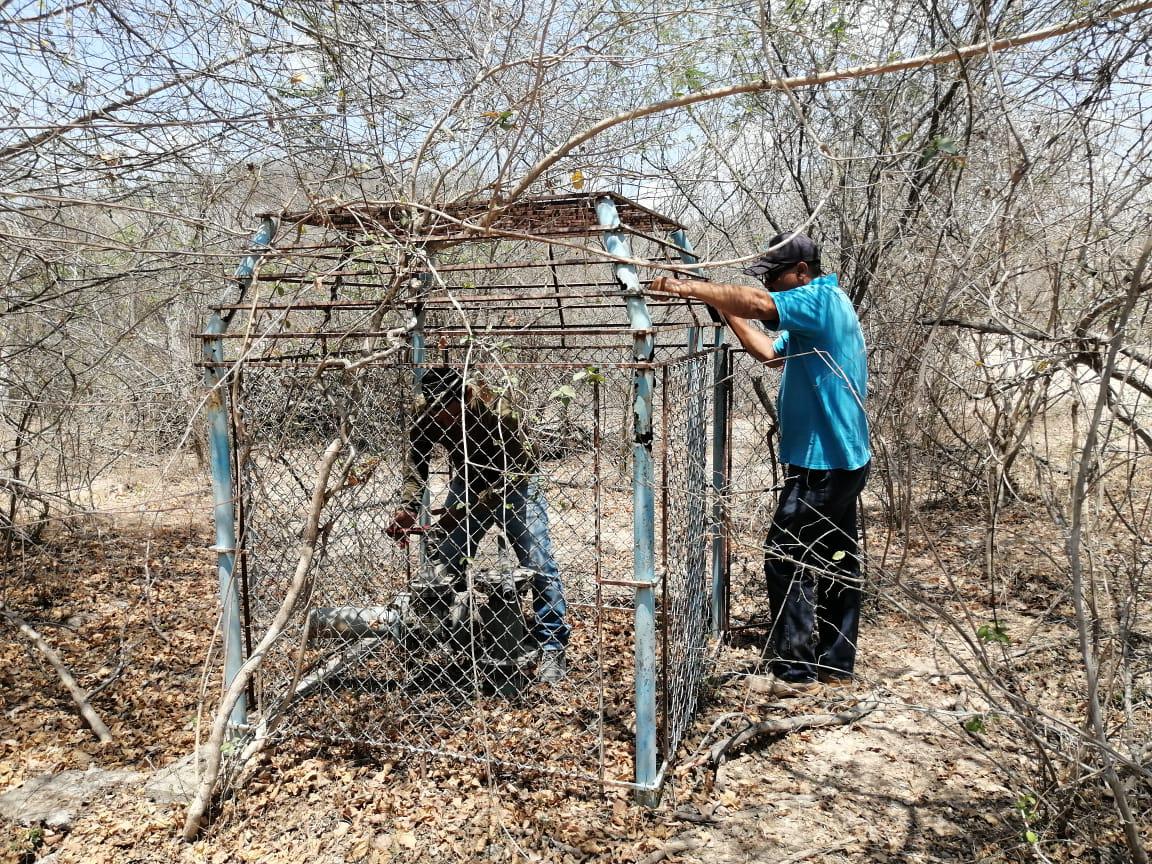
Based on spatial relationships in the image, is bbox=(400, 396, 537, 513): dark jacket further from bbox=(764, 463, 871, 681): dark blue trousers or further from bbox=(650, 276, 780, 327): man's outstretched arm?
bbox=(764, 463, 871, 681): dark blue trousers

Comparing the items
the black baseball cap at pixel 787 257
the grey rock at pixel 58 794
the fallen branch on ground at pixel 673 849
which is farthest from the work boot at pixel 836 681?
the grey rock at pixel 58 794

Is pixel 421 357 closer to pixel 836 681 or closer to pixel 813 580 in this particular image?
pixel 813 580

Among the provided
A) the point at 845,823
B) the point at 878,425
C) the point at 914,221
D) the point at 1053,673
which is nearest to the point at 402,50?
the point at 914,221

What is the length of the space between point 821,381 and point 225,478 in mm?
2639

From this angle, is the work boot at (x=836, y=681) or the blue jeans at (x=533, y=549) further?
the work boot at (x=836, y=681)

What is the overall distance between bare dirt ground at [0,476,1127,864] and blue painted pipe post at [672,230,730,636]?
28 cm

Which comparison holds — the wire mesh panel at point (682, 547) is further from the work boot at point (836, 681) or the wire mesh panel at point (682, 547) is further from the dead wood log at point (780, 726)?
the work boot at point (836, 681)

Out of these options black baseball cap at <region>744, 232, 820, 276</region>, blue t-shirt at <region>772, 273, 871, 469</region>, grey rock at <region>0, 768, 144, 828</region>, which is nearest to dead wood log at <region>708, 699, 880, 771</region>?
blue t-shirt at <region>772, 273, 871, 469</region>

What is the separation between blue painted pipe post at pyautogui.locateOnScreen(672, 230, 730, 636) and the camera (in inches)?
158

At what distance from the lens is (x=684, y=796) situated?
311 cm

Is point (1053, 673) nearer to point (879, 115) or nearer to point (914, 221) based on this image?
point (914, 221)

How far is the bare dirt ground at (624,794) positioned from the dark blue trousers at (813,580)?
0.20 metres

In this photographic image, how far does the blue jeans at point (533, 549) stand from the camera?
12.3ft

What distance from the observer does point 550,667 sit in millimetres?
3877
